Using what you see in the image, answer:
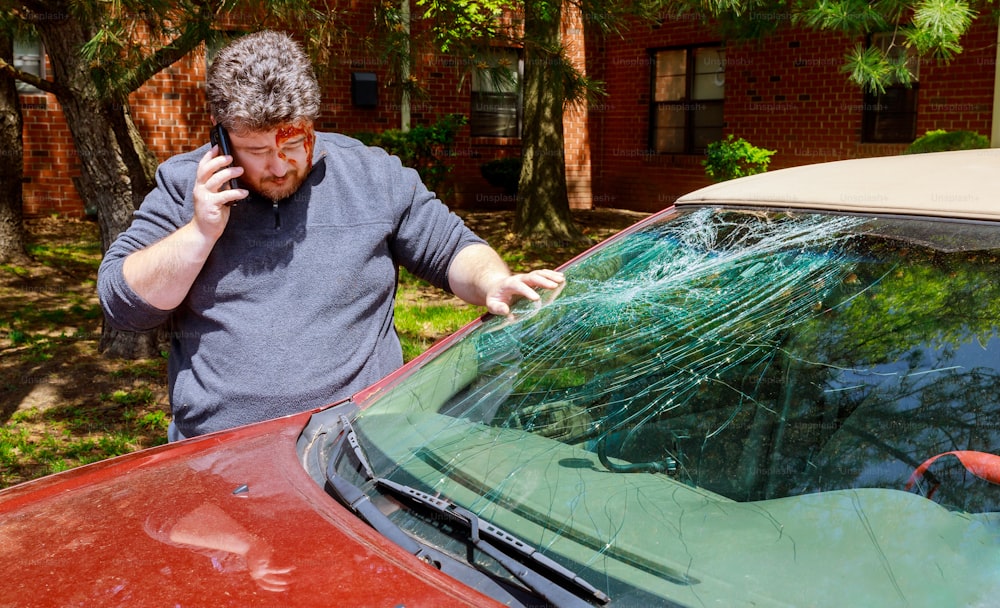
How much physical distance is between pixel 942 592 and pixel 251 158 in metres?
1.61

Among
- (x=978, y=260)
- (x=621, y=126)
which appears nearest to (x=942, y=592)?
(x=978, y=260)

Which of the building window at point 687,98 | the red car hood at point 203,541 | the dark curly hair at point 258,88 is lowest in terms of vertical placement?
the red car hood at point 203,541

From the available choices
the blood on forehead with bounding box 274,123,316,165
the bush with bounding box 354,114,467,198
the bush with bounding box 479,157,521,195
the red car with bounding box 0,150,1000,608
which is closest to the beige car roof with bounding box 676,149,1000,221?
the red car with bounding box 0,150,1000,608

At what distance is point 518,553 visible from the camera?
1.39 m

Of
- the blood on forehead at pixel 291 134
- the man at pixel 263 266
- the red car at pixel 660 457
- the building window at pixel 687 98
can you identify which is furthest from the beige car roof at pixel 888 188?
the building window at pixel 687 98

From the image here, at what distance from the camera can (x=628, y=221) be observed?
41.5ft

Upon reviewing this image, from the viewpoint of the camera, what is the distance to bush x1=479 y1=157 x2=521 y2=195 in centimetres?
1298

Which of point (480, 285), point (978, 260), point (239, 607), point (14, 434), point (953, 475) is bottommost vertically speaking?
point (14, 434)

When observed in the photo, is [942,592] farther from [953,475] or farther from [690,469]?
[690,469]

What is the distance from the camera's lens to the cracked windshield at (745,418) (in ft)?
4.50

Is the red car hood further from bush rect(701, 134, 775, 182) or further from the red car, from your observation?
bush rect(701, 134, 775, 182)

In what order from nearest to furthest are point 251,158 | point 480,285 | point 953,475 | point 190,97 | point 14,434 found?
point 953,475 < point 251,158 < point 480,285 < point 14,434 < point 190,97

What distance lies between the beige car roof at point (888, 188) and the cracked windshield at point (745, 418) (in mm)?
37

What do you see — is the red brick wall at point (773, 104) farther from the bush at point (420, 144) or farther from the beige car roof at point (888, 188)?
the beige car roof at point (888, 188)
